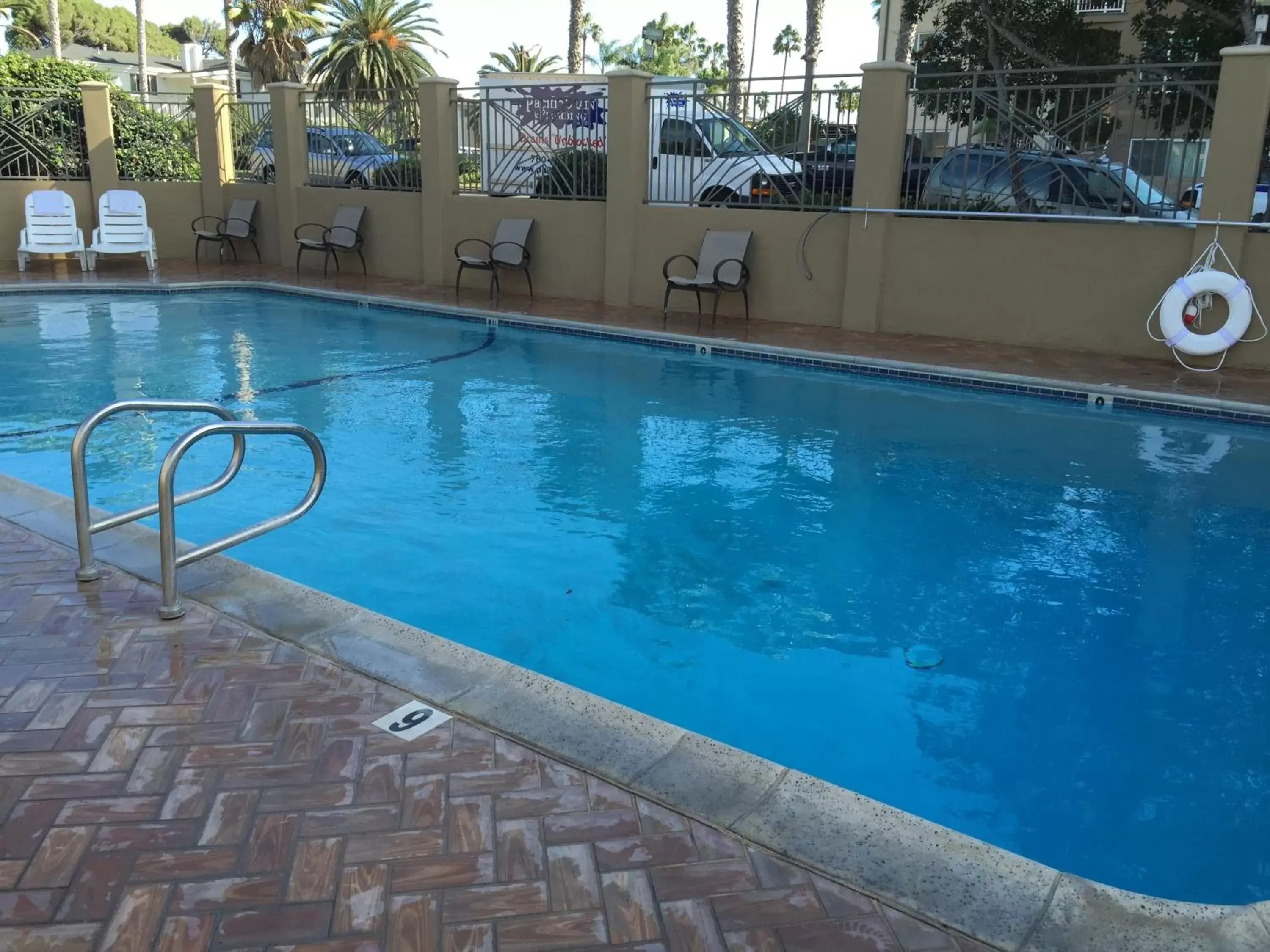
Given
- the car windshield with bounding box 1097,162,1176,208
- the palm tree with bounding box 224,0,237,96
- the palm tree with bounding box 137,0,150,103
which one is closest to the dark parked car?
the car windshield with bounding box 1097,162,1176,208

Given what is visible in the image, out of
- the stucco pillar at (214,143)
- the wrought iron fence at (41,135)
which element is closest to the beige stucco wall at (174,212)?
the stucco pillar at (214,143)

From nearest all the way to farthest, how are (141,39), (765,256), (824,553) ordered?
(824,553), (765,256), (141,39)

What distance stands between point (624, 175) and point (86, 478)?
7814mm

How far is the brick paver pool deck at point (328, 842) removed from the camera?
2.02 meters

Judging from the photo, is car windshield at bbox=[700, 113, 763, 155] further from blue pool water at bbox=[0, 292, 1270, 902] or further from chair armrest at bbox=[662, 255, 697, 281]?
blue pool water at bbox=[0, 292, 1270, 902]

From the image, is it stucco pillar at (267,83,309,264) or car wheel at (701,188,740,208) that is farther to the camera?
stucco pillar at (267,83,309,264)

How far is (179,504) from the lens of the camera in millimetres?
3545

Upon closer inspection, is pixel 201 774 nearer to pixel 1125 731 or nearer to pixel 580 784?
pixel 580 784

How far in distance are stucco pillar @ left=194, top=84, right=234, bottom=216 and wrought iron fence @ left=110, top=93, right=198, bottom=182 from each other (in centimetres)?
18

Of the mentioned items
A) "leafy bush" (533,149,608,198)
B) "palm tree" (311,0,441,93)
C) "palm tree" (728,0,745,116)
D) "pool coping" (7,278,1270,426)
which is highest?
"palm tree" (311,0,441,93)

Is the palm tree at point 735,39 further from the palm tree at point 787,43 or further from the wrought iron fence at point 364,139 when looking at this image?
the palm tree at point 787,43

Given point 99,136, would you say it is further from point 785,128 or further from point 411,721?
point 411,721

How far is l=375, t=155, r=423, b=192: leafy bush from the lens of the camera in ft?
40.9

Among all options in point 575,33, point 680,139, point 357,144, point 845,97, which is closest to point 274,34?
point 575,33
